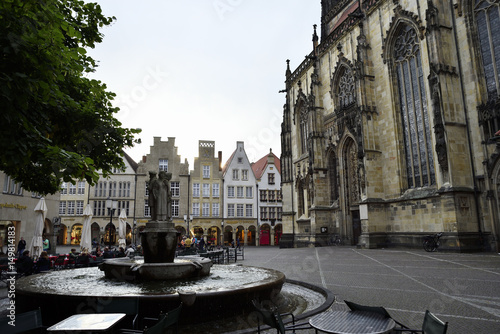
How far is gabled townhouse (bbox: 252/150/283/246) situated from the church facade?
1237cm

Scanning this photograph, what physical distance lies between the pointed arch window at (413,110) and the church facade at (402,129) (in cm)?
6

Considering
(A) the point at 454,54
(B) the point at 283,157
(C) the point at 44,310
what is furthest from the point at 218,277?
(B) the point at 283,157

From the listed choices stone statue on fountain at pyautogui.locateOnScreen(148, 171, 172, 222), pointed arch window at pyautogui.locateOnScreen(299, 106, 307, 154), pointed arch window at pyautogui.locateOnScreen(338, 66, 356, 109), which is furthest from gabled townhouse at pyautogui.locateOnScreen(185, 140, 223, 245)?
stone statue on fountain at pyautogui.locateOnScreen(148, 171, 172, 222)

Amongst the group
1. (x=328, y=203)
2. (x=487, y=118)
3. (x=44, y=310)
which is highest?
(x=487, y=118)

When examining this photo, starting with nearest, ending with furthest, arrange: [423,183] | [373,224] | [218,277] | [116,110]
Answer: [218,277], [116,110], [423,183], [373,224]

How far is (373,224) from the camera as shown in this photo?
21.7 meters

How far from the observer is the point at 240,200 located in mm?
46125

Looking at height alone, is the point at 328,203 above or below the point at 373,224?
above

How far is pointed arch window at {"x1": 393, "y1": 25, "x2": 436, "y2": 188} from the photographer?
792 inches

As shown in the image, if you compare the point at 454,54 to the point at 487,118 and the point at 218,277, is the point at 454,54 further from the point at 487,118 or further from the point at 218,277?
the point at 218,277

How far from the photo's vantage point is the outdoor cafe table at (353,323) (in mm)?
3482

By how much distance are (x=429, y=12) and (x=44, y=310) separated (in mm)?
21093

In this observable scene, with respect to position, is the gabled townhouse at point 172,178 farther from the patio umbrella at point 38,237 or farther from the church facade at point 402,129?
the patio umbrella at point 38,237

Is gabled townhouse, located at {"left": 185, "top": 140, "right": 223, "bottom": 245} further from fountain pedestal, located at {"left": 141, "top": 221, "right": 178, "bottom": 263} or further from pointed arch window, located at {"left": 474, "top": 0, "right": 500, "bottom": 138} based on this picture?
fountain pedestal, located at {"left": 141, "top": 221, "right": 178, "bottom": 263}
